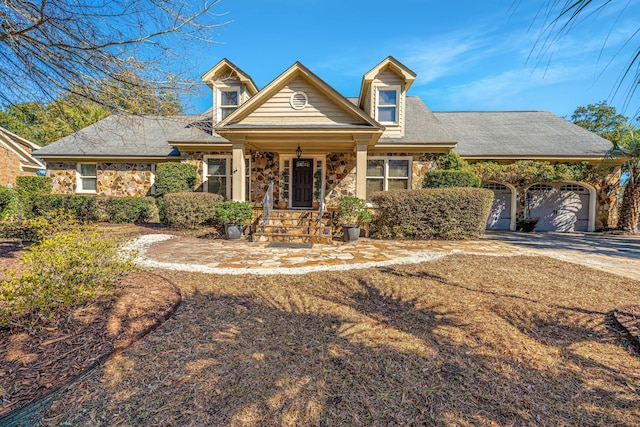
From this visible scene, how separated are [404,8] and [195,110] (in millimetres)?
5126

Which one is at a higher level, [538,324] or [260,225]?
[260,225]

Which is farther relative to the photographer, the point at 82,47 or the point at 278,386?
the point at 82,47

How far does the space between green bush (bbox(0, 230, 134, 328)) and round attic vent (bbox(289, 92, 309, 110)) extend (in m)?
7.89

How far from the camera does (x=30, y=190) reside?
12906 millimetres

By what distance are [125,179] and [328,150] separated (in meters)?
9.42

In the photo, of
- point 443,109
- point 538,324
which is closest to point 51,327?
point 538,324

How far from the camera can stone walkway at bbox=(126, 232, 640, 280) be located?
575cm

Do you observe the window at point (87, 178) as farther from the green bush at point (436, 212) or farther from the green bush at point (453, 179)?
the green bush at point (453, 179)

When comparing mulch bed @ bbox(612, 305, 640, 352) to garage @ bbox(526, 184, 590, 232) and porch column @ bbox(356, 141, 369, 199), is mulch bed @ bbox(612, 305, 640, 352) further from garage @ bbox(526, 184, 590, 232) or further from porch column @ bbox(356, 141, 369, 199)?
garage @ bbox(526, 184, 590, 232)

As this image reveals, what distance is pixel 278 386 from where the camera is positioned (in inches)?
89.4

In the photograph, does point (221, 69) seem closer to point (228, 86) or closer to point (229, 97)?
point (228, 86)

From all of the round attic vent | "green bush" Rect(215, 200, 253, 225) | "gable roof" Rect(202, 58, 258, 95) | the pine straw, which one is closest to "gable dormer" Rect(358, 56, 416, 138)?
the round attic vent

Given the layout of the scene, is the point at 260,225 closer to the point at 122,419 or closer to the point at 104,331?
the point at 104,331

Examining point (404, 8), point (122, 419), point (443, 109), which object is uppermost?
point (443, 109)
